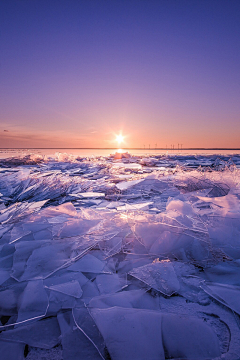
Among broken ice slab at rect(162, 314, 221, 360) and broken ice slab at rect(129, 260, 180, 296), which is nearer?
broken ice slab at rect(162, 314, 221, 360)

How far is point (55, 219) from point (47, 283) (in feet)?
2.19

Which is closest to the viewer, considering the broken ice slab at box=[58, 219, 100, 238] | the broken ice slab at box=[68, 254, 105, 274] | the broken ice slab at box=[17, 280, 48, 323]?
the broken ice slab at box=[17, 280, 48, 323]

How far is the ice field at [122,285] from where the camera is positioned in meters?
0.64

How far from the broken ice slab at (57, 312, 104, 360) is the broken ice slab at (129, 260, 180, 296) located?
13.2 inches

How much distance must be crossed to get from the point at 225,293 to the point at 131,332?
0.45 meters

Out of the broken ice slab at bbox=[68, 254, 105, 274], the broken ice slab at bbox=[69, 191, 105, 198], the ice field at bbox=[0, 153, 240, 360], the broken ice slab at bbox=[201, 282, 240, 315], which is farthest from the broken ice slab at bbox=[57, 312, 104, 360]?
the broken ice slab at bbox=[69, 191, 105, 198]

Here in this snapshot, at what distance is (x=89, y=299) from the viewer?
31.8 inches

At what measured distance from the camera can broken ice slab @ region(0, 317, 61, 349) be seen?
66cm

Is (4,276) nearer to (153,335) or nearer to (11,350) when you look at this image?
(11,350)

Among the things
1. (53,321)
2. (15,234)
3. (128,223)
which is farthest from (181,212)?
(15,234)

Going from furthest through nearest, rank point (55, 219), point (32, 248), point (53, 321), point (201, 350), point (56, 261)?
point (55, 219) → point (32, 248) → point (56, 261) → point (53, 321) → point (201, 350)

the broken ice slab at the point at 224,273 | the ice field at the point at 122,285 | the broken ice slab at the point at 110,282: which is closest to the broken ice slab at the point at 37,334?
the ice field at the point at 122,285

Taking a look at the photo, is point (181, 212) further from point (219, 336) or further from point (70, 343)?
point (70, 343)

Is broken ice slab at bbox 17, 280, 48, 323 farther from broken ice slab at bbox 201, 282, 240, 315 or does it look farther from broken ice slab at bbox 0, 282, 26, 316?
broken ice slab at bbox 201, 282, 240, 315
